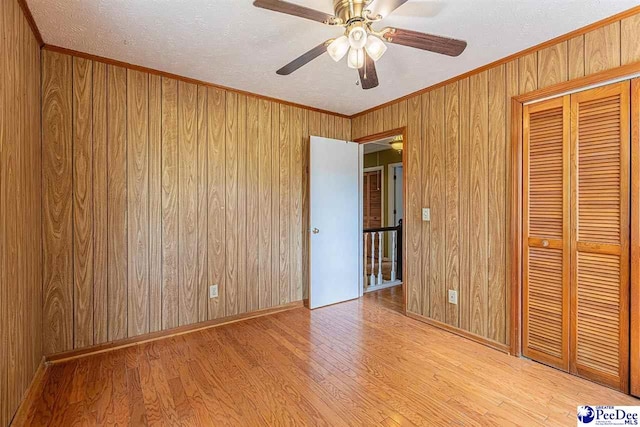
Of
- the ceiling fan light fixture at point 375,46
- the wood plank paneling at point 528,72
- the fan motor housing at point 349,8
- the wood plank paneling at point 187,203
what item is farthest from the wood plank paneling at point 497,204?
the wood plank paneling at point 187,203

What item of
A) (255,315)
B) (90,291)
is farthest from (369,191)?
(90,291)

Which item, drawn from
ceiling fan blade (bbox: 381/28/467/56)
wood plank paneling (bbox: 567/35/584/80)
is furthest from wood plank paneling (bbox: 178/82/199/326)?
wood plank paneling (bbox: 567/35/584/80)

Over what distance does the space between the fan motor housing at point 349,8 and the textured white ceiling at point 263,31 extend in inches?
5.9

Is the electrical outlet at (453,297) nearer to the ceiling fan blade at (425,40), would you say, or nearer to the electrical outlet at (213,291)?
the ceiling fan blade at (425,40)

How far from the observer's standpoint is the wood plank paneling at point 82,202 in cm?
232

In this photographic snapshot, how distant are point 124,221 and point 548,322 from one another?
3.35 metres

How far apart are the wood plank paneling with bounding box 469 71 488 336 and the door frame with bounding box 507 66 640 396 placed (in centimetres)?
21

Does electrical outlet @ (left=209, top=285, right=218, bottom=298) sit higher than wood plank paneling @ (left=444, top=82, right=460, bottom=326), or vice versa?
wood plank paneling @ (left=444, top=82, right=460, bottom=326)

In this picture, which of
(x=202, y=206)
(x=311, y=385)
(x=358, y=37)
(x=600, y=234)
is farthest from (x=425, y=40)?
(x=202, y=206)

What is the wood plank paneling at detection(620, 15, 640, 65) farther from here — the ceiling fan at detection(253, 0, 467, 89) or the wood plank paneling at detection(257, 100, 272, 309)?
the wood plank paneling at detection(257, 100, 272, 309)

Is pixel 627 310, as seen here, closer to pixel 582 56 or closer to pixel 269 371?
pixel 582 56

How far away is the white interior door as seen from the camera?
3453mm

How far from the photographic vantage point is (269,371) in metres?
2.14

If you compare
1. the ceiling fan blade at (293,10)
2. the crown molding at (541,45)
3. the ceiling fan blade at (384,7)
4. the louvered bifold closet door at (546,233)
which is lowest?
the louvered bifold closet door at (546,233)
